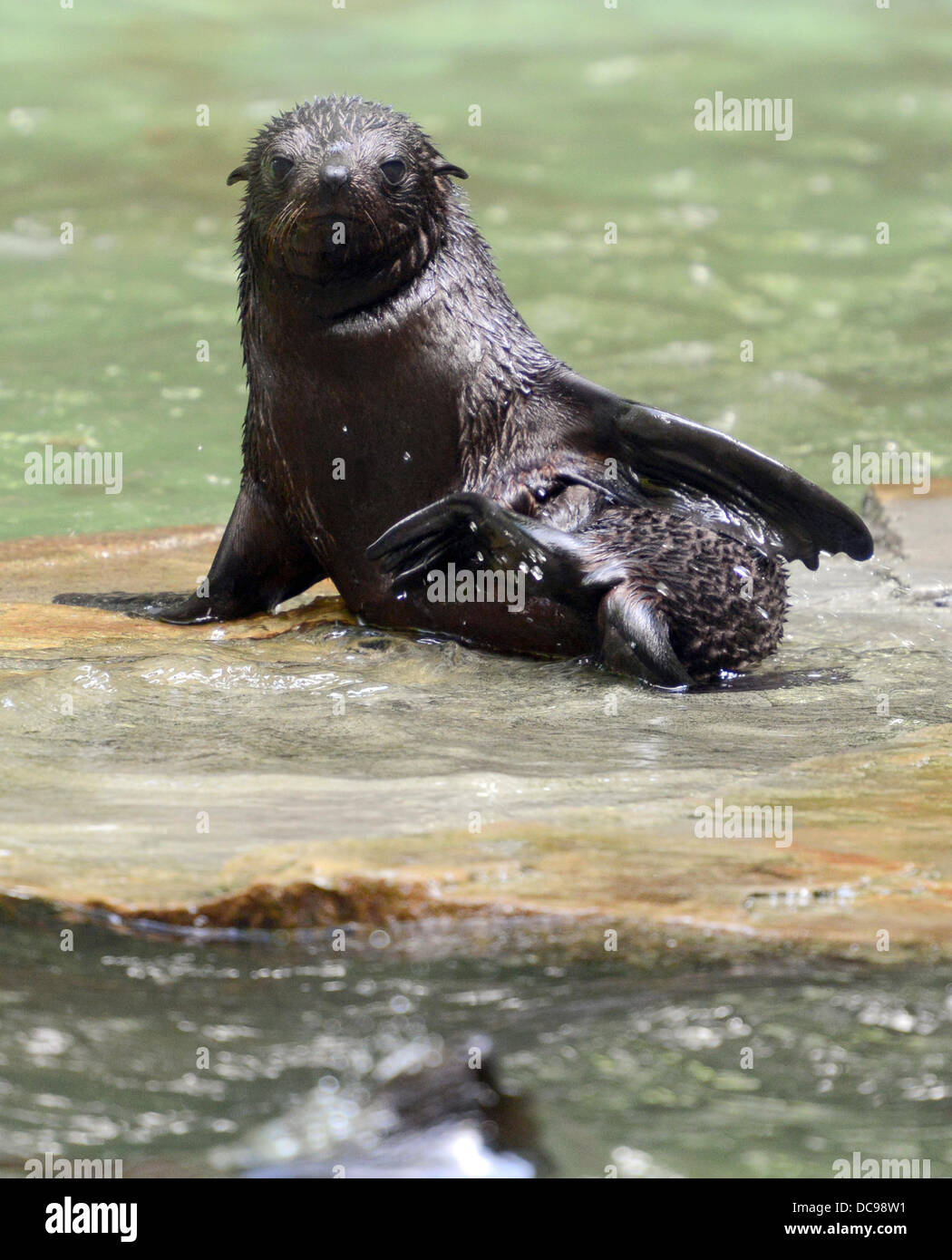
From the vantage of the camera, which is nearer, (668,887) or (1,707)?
(668,887)

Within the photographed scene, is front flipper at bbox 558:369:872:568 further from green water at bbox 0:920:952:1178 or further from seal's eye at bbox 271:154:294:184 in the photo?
green water at bbox 0:920:952:1178

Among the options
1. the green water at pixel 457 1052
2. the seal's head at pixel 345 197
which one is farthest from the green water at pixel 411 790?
the seal's head at pixel 345 197

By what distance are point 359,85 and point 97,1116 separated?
12430mm

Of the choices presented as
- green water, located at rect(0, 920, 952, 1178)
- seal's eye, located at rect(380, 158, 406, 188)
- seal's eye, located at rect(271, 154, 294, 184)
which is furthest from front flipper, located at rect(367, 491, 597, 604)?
green water, located at rect(0, 920, 952, 1178)

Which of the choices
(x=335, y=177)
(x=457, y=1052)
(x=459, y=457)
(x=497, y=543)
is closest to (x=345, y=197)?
(x=335, y=177)

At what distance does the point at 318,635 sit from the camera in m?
4.57

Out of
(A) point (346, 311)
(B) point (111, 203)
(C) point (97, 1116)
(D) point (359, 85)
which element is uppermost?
(D) point (359, 85)

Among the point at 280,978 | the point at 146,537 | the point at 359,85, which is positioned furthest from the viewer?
the point at 359,85

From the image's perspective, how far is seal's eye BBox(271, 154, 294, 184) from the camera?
4148 millimetres

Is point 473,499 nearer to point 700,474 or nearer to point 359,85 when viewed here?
point 700,474

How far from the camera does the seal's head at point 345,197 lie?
4086 millimetres

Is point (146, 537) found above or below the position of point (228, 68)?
below

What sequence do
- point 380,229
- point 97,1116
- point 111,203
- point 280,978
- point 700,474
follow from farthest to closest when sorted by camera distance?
point 111,203 → point 700,474 → point 380,229 → point 280,978 → point 97,1116

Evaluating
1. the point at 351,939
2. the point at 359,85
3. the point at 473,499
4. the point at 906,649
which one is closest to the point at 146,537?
the point at 473,499
